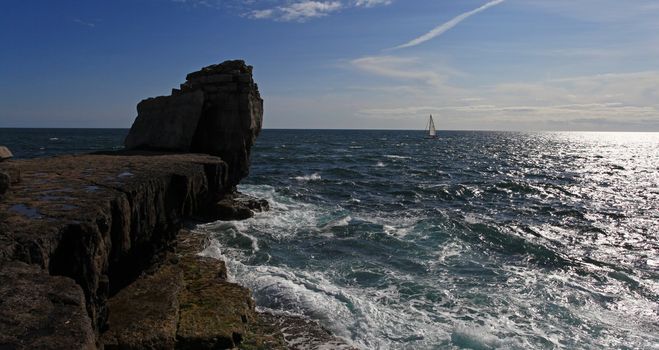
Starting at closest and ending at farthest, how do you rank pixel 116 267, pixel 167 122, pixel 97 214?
pixel 97 214 < pixel 116 267 < pixel 167 122

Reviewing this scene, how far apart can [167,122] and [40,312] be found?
47.6ft

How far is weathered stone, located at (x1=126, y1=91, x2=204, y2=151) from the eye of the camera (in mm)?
17078

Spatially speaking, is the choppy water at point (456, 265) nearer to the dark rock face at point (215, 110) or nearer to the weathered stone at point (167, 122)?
the dark rock face at point (215, 110)

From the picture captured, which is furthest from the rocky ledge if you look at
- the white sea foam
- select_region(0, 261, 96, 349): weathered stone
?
the white sea foam

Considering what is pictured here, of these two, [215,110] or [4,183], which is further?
[215,110]

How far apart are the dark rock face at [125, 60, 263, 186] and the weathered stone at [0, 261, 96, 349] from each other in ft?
45.3

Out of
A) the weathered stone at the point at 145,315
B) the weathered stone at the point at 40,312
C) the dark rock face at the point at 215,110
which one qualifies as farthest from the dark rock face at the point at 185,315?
the dark rock face at the point at 215,110

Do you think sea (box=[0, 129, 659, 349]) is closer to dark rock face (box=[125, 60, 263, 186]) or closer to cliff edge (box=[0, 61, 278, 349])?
cliff edge (box=[0, 61, 278, 349])

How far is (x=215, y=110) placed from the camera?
19.4 m

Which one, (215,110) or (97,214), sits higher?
(215,110)

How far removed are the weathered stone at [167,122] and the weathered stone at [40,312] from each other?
12826 millimetres

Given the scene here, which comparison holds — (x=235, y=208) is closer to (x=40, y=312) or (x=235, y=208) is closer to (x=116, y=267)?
(x=116, y=267)

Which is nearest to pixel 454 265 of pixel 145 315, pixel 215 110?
pixel 145 315

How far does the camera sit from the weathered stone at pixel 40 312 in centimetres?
352
